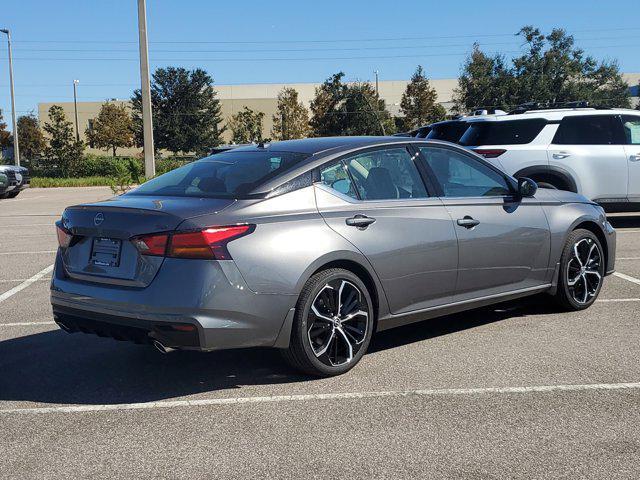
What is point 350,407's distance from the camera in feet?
14.3

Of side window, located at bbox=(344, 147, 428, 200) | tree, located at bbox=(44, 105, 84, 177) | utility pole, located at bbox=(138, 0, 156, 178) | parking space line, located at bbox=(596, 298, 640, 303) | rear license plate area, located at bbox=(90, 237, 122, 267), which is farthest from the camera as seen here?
tree, located at bbox=(44, 105, 84, 177)

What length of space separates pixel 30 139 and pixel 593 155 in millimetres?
69582

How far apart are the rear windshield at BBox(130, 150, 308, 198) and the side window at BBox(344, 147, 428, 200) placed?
412mm

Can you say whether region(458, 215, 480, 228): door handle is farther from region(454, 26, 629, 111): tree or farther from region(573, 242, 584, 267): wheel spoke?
region(454, 26, 629, 111): tree

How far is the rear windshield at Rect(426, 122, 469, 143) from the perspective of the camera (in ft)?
39.1

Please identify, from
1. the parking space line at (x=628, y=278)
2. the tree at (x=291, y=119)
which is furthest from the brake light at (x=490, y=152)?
the tree at (x=291, y=119)

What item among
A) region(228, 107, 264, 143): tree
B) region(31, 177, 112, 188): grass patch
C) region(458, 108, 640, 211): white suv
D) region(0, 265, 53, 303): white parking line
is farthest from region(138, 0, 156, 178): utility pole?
region(228, 107, 264, 143): tree

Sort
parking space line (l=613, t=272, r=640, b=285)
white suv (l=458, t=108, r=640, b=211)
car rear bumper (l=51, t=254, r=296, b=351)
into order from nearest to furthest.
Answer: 1. car rear bumper (l=51, t=254, r=296, b=351)
2. parking space line (l=613, t=272, r=640, b=285)
3. white suv (l=458, t=108, r=640, b=211)

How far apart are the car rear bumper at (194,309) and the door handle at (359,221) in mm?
685

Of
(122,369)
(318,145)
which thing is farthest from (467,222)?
(122,369)

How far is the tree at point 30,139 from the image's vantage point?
239ft

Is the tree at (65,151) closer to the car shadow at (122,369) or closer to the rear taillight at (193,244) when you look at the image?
the car shadow at (122,369)

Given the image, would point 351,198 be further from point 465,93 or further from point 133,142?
point 133,142

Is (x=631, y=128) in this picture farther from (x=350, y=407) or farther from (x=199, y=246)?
(x=199, y=246)
